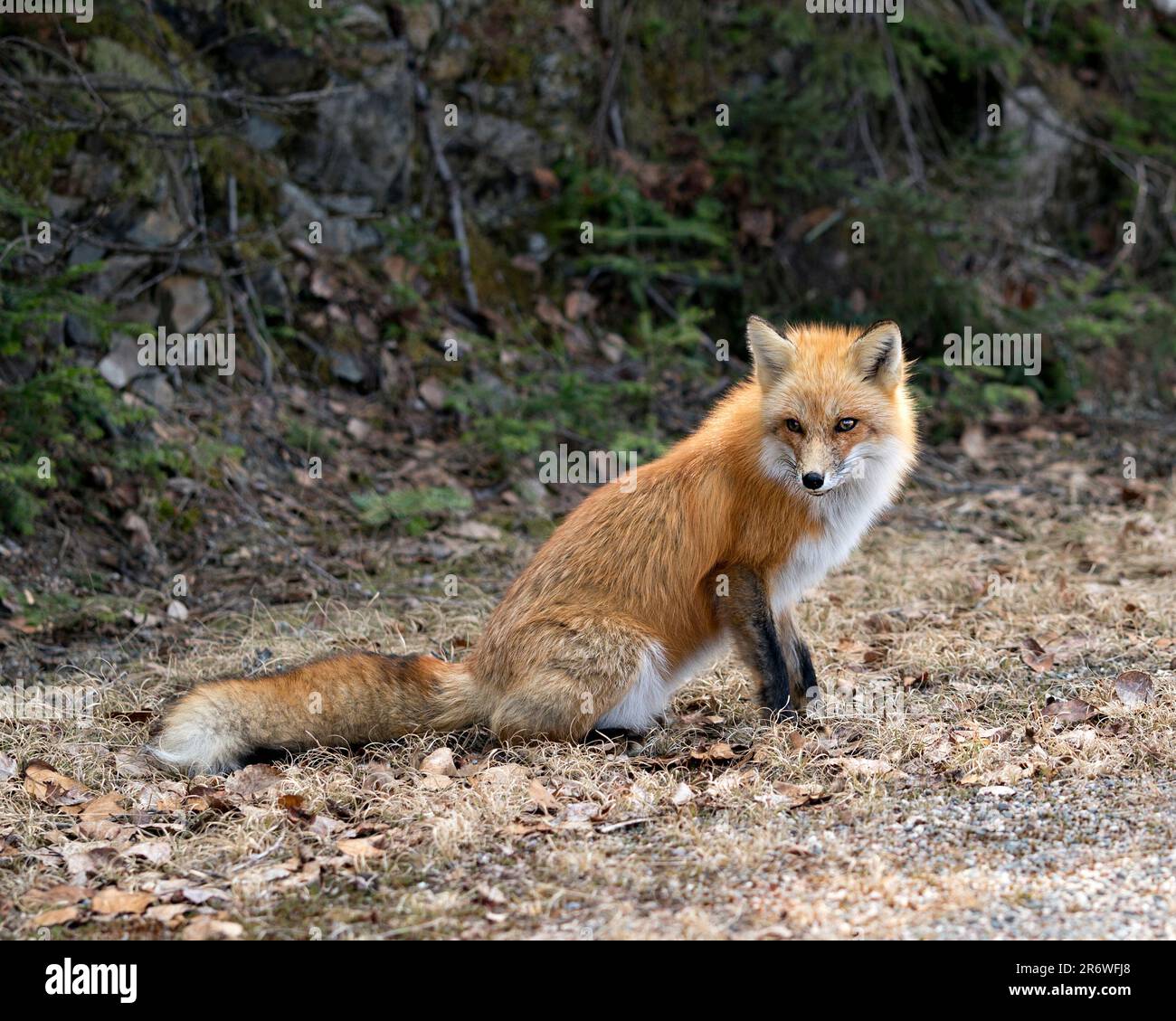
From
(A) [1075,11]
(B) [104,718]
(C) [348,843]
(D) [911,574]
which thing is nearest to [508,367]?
(D) [911,574]

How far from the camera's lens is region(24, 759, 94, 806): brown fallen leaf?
14.2 ft

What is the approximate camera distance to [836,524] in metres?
4.86

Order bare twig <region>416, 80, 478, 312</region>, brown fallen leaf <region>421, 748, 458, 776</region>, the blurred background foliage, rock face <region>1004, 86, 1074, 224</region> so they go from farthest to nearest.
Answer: rock face <region>1004, 86, 1074, 224</region> → bare twig <region>416, 80, 478, 312</region> → the blurred background foliage → brown fallen leaf <region>421, 748, 458, 776</region>

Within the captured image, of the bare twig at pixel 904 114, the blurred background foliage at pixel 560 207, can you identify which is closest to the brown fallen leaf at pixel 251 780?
the blurred background foliage at pixel 560 207

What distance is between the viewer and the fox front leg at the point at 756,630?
15.5 feet

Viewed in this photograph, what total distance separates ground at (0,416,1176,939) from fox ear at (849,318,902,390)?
54.6 inches

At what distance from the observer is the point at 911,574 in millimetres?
6910

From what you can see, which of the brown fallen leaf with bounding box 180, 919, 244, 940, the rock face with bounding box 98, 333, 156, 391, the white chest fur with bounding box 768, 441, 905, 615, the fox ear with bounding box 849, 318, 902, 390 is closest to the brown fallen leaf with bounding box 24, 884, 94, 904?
the brown fallen leaf with bounding box 180, 919, 244, 940

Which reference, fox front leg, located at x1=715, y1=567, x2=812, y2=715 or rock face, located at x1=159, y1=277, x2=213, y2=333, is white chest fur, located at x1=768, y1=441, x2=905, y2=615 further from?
rock face, located at x1=159, y1=277, x2=213, y2=333

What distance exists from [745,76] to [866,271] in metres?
2.39

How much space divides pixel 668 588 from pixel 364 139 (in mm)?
5941

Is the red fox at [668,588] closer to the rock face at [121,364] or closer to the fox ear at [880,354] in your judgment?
the fox ear at [880,354]

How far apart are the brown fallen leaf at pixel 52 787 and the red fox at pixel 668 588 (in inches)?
13.8

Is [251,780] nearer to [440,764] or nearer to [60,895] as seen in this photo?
[440,764]
